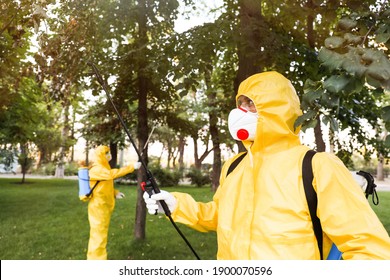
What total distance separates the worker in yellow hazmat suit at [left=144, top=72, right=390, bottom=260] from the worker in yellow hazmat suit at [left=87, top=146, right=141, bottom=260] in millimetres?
3750

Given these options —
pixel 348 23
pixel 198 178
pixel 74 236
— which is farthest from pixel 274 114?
pixel 198 178

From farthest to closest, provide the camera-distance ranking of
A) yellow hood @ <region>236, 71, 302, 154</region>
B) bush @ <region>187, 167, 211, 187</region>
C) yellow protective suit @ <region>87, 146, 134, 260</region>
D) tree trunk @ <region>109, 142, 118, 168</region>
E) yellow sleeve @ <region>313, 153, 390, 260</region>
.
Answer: bush @ <region>187, 167, 211, 187</region> < tree trunk @ <region>109, 142, 118, 168</region> < yellow protective suit @ <region>87, 146, 134, 260</region> < yellow hood @ <region>236, 71, 302, 154</region> < yellow sleeve @ <region>313, 153, 390, 260</region>

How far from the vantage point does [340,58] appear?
4.78ft

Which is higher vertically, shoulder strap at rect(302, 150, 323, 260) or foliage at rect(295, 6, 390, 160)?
foliage at rect(295, 6, 390, 160)

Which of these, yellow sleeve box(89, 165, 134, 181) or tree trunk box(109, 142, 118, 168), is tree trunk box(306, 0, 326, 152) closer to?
yellow sleeve box(89, 165, 134, 181)

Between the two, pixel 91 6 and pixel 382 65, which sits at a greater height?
pixel 91 6

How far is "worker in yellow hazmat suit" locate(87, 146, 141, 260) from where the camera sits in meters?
5.79

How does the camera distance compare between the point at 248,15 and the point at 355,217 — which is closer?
the point at 355,217

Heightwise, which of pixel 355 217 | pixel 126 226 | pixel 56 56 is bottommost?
pixel 126 226

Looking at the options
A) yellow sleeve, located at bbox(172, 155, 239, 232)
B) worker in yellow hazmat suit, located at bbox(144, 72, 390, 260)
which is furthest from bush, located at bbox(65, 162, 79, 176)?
worker in yellow hazmat suit, located at bbox(144, 72, 390, 260)

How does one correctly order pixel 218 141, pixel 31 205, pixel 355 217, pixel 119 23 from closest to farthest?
1. pixel 355 217
2. pixel 119 23
3. pixel 218 141
4. pixel 31 205

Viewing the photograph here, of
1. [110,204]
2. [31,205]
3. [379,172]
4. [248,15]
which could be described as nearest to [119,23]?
[248,15]
